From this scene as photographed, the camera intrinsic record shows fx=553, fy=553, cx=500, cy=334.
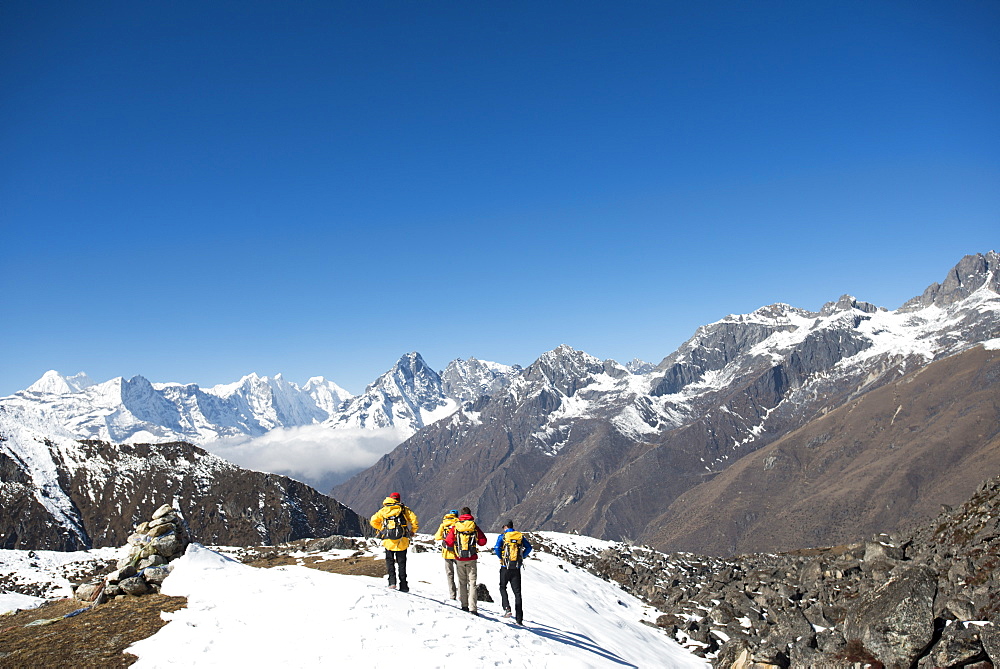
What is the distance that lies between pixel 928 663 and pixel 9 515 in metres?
140

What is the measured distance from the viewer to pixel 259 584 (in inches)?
822

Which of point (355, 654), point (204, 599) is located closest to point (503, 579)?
point (355, 654)

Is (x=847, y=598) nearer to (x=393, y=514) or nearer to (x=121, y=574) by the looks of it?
(x=393, y=514)

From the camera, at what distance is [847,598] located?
1561 inches

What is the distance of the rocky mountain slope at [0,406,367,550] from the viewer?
108 meters

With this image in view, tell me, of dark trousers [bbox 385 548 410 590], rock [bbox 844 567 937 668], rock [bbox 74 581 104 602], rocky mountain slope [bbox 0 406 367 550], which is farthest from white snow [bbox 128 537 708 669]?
rocky mountain slope [bbox 0 406 367 550]

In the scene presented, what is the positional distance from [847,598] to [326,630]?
127 feet

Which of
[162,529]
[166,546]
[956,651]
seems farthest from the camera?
[162,529]

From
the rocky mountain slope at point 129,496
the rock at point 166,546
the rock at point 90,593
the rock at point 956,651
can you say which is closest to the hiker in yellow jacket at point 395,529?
the rock at point 166,546

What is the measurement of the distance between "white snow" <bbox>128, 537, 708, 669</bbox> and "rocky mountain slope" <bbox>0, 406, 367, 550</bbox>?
102m

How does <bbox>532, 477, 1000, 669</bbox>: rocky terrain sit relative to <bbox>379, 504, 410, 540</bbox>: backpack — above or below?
below

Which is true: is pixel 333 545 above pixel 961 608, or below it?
above

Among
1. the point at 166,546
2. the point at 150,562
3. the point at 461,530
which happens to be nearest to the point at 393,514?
the point at 461,530

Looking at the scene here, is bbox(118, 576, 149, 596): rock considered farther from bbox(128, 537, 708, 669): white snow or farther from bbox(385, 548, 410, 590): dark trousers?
bbox(385, 548, 410, 590): dark trousers
